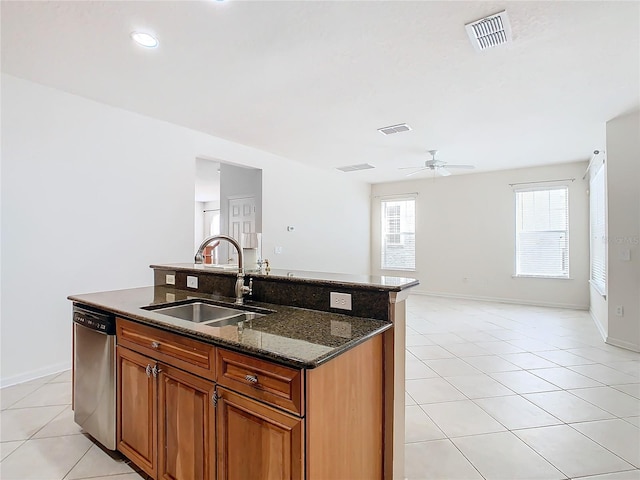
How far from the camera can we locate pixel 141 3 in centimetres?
210

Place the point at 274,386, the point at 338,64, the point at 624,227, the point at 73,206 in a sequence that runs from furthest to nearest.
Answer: the point at 624,227
the point at 73,206
the point at 338,64
the point at 274,386

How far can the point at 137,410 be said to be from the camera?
180 centimetres

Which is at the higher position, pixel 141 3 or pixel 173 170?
pixel 141 3

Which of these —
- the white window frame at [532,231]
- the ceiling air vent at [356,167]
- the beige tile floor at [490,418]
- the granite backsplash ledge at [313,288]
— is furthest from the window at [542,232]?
the granite backsplash ledge at [313,288]

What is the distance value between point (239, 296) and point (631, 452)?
8.22 ft

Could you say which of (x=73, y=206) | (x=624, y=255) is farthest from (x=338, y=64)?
(x=624, y=255)

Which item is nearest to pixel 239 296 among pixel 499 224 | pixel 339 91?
pixel 339 91

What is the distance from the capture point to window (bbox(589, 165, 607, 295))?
481 centimetres

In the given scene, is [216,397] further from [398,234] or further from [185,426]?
[398,234]

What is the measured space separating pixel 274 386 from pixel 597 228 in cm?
612

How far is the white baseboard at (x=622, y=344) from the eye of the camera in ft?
12.7

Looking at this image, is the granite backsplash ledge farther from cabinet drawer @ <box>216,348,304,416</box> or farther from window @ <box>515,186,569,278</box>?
window @ <box>515,186,569,278</box>

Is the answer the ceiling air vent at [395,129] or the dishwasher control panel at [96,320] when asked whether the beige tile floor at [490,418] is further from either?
the ceiling air vent at [395,129]

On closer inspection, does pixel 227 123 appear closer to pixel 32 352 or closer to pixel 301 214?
pixel 301 214
